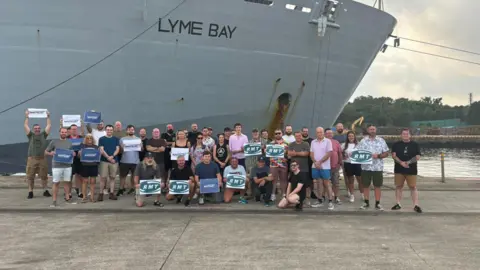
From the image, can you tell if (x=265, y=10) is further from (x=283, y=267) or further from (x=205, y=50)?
(x=283, y=267)

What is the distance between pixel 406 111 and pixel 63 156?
13069cm

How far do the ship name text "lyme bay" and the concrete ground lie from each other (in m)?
4.57

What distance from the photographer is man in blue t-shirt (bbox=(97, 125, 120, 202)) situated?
25.9 ft

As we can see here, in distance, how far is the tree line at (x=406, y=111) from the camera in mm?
113375

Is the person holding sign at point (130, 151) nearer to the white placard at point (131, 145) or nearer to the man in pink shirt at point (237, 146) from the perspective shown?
the white placard at point (131, 145)

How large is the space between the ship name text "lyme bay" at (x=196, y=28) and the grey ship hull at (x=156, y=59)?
0.03m

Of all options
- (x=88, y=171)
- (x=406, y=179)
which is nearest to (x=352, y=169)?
(x=406, y=179)

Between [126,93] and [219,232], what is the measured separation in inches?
229

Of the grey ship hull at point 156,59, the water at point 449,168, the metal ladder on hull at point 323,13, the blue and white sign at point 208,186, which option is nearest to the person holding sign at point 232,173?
the blue and white sign at point 208,186

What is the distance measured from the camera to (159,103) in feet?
34.5

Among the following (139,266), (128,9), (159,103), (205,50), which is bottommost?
(139,266)

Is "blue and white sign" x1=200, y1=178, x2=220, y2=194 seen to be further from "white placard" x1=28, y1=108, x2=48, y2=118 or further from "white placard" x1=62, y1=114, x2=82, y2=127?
"white placard" x1=28, y1=108, x2=48, y2=118

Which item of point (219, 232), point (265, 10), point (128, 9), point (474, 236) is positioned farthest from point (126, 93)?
point (474, 236)

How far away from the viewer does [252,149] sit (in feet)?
26.2
